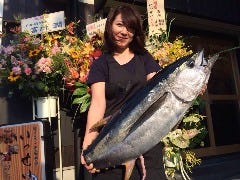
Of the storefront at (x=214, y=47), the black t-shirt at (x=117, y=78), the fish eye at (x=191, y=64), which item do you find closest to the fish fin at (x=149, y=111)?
the fish eye at (x=191, y=64)

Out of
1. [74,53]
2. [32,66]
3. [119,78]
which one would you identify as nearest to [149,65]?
[119,78]

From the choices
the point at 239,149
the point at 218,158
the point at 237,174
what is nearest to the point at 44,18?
the point at 237,174

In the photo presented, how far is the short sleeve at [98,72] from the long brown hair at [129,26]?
5.3 inches

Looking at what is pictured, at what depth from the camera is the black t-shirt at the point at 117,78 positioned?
2.28 m

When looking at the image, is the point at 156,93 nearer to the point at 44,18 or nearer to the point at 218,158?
the point at 44,18

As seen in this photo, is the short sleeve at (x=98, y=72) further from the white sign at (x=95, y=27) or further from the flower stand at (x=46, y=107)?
the flower stand at (x=46, y=107)

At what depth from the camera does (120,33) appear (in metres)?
2.29

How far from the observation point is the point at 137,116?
1.84 metres

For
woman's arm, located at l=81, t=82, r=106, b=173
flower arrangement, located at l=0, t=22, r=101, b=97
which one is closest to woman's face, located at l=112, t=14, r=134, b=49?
woman's arm, located at l=81, t=82, r=106, b=173

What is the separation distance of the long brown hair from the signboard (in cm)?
191

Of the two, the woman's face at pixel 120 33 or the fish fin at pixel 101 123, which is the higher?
the woman's face at pixel 120 33

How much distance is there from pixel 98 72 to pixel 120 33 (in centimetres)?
29

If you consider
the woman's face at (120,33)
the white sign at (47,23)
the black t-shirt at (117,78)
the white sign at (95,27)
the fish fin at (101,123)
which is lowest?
the fish fin at (101,123)

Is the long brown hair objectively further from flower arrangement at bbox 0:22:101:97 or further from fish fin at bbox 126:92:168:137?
flower arrangement at bbox 0:22:101:97
